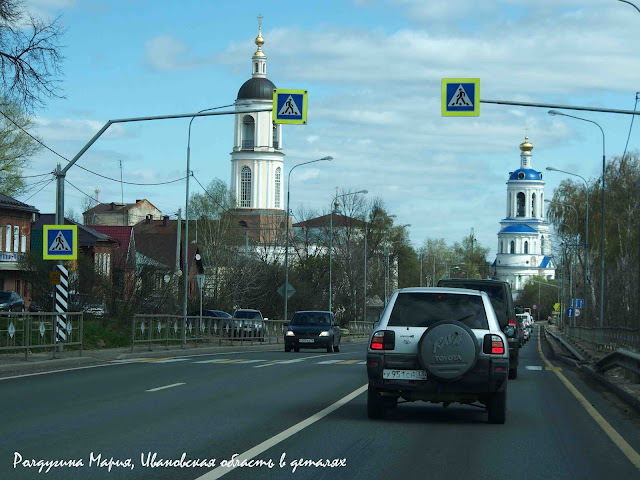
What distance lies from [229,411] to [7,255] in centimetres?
5339

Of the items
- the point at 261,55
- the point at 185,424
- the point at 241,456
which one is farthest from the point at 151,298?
the point at 261,55

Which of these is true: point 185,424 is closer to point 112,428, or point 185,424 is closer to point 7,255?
point 112,428

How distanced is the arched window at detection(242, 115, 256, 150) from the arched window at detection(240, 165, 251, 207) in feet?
9.07

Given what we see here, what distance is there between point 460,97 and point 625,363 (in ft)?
22.4

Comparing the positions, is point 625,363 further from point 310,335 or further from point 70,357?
point 310,335

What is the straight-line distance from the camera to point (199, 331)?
38.8 m

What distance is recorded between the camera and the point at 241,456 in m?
10.1

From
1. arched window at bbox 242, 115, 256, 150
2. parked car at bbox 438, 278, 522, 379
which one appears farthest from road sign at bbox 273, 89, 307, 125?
arched window at bbox 242, 115, 256, 150

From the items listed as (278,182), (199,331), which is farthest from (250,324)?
(278,182)

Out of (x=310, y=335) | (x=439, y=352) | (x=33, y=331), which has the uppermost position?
(x=439, y=352)

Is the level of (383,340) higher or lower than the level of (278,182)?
lower

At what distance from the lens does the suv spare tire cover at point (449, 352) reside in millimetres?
12422

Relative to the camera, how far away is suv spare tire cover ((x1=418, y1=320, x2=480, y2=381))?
12.4 metres

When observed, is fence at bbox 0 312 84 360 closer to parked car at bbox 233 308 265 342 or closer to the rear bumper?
the rear bumper
